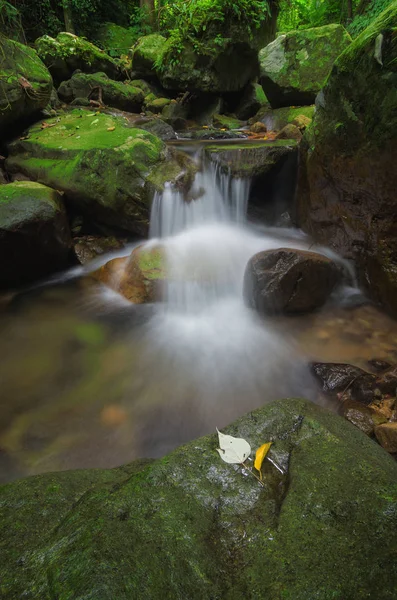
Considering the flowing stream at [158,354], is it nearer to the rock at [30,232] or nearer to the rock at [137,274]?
the rock at [137,274]

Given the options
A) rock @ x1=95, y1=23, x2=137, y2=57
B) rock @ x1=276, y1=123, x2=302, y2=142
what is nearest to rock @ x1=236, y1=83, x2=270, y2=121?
rock @ x1=276, y1=123, x2=302, y2=142

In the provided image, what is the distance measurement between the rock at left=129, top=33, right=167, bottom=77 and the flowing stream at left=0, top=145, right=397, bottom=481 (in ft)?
30.5

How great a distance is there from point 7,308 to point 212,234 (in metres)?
3.66

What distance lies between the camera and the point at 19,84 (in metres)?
6.22

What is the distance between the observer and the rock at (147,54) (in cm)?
1190

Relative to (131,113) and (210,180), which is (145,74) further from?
(210,180)

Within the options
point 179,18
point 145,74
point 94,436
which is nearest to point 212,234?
point 94,436

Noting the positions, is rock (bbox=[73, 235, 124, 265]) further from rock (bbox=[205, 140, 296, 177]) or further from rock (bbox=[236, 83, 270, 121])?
rock (bbox=[236, 83, 270, 121])

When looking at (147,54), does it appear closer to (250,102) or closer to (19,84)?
(250,102)

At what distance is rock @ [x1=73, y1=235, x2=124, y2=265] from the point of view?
19.7ft

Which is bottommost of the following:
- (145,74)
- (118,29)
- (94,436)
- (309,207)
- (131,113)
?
(94,436)

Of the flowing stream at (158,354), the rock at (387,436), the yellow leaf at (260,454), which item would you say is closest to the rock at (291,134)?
the flowing stream at (158,354)

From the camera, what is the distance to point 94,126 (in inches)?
270

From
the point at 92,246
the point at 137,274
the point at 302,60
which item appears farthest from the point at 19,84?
the point at 302,60
